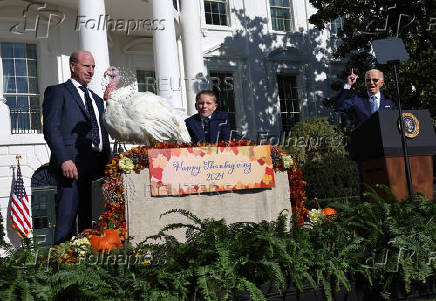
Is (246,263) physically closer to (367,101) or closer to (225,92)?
(367,101)

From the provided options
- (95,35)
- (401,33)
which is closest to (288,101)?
(401,33)

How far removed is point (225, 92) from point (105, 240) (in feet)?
57.3

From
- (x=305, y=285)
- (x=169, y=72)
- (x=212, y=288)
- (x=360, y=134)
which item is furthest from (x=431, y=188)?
(x=169, y=72)

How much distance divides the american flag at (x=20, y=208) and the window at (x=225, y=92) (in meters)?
8.24

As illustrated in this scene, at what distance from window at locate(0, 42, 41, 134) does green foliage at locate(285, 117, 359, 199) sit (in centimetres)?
841

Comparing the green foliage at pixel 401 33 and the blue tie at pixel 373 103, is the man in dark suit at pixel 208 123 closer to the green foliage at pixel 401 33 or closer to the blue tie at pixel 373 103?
the blue tie at pixel 373 103

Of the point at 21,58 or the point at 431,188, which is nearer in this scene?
the point at 431,188

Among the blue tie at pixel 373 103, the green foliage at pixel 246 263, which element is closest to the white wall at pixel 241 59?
the blue tie at pixel 373 103

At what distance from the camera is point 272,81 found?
2244 centimetres

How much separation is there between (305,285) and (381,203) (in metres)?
1.13

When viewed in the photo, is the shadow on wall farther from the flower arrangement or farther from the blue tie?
the flower arrangement

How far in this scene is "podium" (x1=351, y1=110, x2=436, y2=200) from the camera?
5332 mm

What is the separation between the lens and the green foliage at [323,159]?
646 inches

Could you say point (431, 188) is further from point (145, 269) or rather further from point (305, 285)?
point (145, 269)
